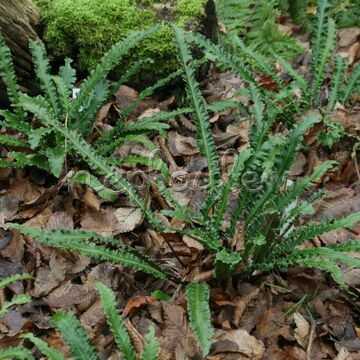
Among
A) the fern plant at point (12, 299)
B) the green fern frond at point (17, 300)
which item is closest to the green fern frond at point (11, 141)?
the fern plant at point (12, 299)

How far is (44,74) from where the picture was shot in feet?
10.2

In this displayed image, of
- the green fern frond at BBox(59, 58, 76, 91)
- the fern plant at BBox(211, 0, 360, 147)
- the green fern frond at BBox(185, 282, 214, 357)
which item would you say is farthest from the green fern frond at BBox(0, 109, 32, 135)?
the green fern frond at BBox(185, 282, 214, 357)

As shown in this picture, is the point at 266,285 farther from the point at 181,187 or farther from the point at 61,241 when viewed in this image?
the point at 61,241

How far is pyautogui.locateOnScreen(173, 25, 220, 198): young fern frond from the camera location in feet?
8.66

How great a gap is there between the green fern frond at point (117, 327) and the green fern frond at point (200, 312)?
27 centimetres

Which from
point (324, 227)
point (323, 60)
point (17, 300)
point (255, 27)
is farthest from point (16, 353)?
point (255, 27)

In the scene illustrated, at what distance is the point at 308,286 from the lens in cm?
262

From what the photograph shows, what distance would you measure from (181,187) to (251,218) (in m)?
0.63

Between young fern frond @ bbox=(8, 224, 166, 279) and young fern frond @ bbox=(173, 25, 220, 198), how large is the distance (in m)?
0.47

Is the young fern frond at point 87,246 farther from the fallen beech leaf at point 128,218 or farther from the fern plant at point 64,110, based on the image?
the fern plant at point 64,110

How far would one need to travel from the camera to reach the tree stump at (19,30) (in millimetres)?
3176

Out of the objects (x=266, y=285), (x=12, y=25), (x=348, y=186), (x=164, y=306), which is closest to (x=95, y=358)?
(x=164, y=306)

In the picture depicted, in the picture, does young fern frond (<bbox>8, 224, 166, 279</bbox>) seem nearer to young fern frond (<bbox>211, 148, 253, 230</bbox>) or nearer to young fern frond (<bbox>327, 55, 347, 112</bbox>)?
young fern frond (<bbox>211, 148, 253, 230</bbox>)

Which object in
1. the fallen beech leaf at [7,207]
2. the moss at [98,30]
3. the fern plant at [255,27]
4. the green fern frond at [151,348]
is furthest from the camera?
the fern plant at [255,27]
